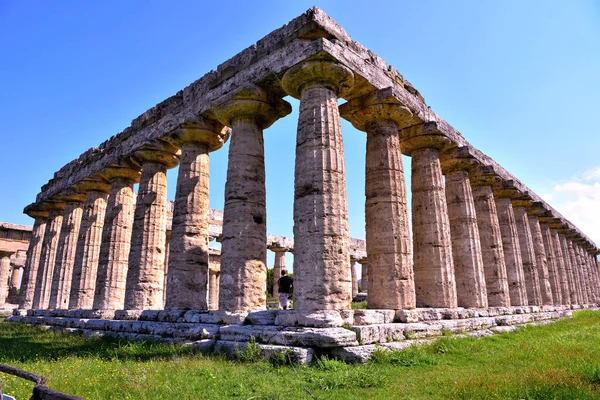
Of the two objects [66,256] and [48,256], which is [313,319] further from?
[48,256]

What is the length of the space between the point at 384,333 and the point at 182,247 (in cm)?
716

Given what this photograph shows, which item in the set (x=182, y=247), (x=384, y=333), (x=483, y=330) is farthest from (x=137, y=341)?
(x=483, y=330)

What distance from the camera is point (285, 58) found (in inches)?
448

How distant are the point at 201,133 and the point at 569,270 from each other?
91.0ft

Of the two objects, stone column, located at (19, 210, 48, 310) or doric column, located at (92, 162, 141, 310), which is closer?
doric column, located at (92, 162, 141, 310)

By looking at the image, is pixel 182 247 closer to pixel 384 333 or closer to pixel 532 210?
pixel 384 333

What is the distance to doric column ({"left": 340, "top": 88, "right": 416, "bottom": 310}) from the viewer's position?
37.7 ft

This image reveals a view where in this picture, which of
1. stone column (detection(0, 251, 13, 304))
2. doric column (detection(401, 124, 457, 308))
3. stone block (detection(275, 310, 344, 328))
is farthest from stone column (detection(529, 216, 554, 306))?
stone column (detection(0, 251, 13, 304))

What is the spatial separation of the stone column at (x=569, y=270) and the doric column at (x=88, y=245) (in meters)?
29.2

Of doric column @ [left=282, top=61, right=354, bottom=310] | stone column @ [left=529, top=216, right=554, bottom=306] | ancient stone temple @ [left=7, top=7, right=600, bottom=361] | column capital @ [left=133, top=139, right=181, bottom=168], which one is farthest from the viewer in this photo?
stone column @ [left=529, top=216, right=554, bottom=306]

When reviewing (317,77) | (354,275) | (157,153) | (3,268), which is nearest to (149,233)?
(157,153)

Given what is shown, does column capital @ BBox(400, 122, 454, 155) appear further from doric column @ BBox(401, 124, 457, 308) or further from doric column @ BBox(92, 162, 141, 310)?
doric column @ BBox(92, 162, 141, 310)

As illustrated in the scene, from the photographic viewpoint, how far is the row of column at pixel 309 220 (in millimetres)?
10289

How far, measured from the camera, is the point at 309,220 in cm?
993
